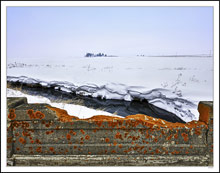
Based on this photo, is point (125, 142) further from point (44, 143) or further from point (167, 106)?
point (167, 106)

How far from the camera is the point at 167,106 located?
386cm

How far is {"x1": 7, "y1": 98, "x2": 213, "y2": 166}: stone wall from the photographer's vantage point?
223cm

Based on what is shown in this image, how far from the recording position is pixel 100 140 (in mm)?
2258

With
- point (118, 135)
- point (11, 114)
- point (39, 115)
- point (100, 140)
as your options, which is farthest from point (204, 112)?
point (11, 114)

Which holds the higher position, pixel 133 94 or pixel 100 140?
pixel 133 94

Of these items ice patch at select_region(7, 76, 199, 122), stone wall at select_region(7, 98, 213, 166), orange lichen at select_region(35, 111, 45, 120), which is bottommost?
stone wall at select_region(7, 98, 213, 166)

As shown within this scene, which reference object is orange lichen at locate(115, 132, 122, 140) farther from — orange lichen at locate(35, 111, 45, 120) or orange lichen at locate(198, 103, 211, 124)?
orange lichen at locate(198, 103, 211, 124)

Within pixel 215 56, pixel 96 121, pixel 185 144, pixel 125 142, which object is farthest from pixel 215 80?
pixel 96 121

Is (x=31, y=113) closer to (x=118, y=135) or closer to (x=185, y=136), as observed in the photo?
(x=118, y=135)

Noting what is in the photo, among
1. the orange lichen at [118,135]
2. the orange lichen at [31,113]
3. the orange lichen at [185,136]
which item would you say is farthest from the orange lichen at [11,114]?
the orange lichen at [185,136]

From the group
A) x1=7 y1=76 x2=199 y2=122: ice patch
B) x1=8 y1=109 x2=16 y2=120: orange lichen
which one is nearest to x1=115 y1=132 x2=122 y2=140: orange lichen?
x1=8 y1=109 x2=16 y2=120: orange lichen

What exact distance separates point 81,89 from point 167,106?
160cm

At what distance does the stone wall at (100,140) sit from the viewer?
2234 millimetres

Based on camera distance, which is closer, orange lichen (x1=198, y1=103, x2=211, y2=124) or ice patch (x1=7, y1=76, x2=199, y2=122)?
orange lichen (x1=198, y1=103, x2=211, y2=124)
